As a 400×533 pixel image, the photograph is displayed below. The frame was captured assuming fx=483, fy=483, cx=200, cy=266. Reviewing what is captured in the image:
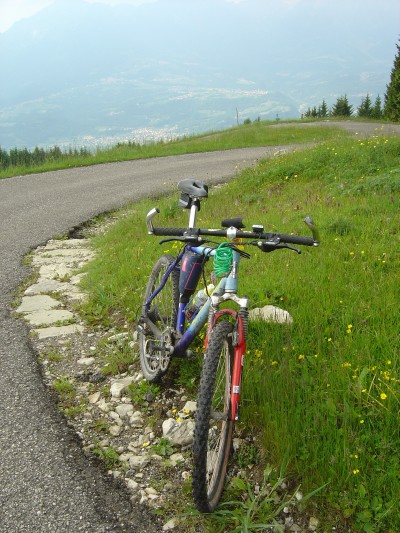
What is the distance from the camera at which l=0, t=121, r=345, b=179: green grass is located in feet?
57.8

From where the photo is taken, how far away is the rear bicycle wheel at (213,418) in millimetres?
2852

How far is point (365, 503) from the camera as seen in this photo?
2.87 meters

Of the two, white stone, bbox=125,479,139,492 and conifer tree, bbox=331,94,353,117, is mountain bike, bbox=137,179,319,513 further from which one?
conifer tree, bbox=331,94,353,117

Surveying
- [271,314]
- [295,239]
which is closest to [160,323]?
[271,314]

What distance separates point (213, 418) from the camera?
9.72 feet

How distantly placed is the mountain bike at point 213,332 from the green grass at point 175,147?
45.2 ft

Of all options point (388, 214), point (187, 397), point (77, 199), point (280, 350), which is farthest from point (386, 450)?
point (77, 199)

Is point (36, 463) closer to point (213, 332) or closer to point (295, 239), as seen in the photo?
point (213, 332)

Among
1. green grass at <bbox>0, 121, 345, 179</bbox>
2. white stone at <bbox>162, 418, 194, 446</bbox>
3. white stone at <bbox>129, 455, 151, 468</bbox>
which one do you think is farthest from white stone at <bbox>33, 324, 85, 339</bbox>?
green grass at <bbox>0, 121, 345, 179</bbox>

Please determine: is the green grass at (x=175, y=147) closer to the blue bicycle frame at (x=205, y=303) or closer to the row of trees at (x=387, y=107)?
the blue bicycle frame at (x=205, y=303)

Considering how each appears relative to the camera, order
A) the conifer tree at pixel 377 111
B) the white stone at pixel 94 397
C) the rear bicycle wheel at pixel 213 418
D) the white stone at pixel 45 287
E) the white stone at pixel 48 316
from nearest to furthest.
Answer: the rear bicycle wheel at pixel 213 418, the white stone at pixel 94 397, the white stone at pixel 48 316, the white stone at pixel 45 287, the conifer tree at pixel 377 111

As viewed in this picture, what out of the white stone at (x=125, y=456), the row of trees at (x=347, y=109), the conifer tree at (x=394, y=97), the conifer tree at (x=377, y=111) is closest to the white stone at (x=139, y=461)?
the white stone at (x=125, y=456)

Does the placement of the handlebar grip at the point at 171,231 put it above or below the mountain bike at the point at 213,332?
above

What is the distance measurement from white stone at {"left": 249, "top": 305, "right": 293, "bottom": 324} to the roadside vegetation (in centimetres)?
8
